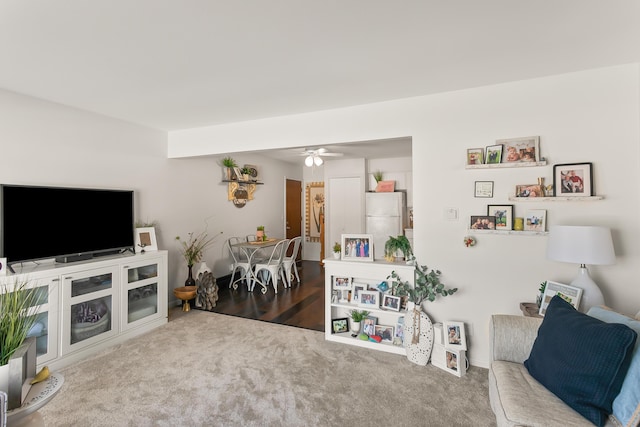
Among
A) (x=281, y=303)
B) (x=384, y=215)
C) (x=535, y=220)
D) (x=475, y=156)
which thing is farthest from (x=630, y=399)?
(x=384, y=215)

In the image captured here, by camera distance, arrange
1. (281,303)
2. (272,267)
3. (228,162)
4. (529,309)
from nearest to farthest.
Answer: (529,309) → (281,303) → (272,267) → (228,162)

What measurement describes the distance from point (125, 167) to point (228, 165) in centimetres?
171

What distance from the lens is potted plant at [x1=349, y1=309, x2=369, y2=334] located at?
9.86 feet

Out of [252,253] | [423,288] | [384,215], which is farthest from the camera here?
[384,215]

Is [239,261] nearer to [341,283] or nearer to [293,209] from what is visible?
[293,209]

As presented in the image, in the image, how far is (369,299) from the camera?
2949 millimetres

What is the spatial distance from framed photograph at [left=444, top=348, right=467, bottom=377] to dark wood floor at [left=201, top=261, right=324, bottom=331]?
1.33m

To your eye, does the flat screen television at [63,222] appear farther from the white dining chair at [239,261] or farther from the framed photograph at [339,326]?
the framed photograph at [339,326]

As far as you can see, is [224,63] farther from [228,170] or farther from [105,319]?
[228,170]

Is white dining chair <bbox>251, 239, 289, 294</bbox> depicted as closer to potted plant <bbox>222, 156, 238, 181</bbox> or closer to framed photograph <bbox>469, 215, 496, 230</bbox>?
potted plant <bbox>222, 156, 238, 181</bbox>

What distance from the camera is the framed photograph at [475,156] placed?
2482 mm

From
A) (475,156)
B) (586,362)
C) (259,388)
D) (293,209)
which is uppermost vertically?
(475,156)

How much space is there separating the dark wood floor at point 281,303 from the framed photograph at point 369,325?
54 cm

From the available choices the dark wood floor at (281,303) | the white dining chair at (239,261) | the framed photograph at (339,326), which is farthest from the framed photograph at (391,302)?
the white dining chair at (239,261)
